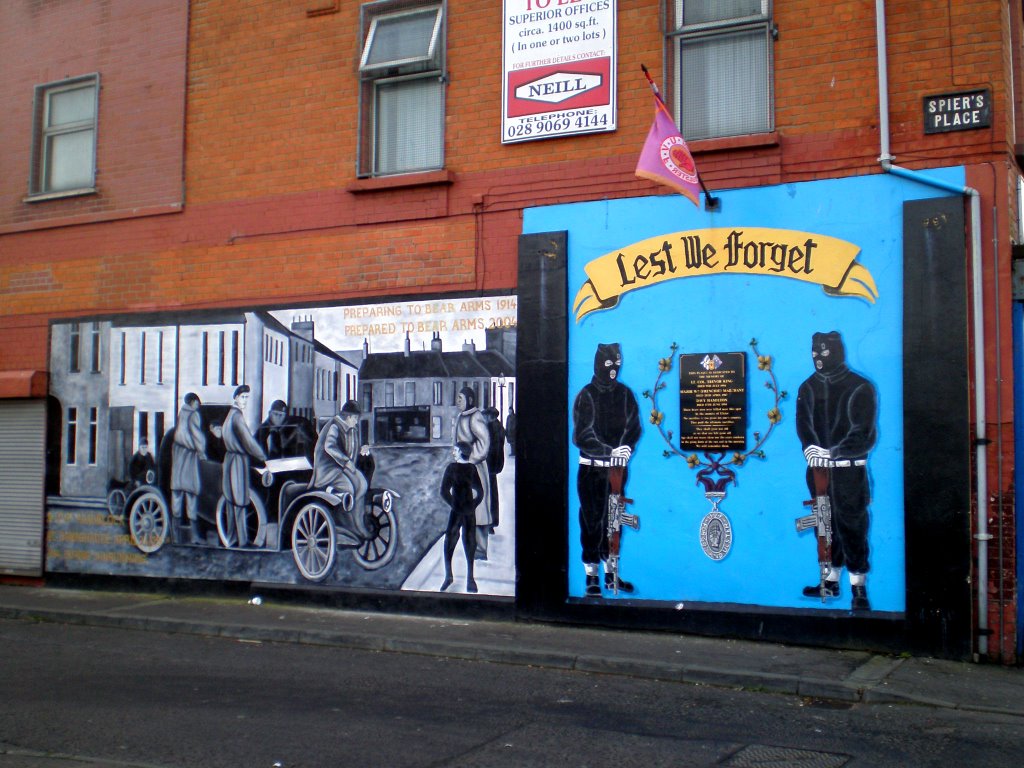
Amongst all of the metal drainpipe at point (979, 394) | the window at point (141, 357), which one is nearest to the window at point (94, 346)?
the window at point (141, 357)

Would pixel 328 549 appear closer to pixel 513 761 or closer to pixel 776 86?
pixel 513 761

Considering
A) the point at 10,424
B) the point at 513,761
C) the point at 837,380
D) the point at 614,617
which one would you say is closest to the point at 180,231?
the point at 10,424

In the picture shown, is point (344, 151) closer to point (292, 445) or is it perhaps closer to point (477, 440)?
point (292, 445)

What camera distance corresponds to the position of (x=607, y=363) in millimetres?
10508

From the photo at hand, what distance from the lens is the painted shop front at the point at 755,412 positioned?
9.14 m

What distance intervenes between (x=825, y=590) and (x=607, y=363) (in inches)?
116

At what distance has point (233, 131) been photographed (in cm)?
1264

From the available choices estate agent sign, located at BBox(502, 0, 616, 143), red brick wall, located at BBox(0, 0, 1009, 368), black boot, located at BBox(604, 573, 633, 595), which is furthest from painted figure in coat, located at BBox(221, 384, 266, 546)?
estate agent sign, located at BBox(502, 0, 616, 143)

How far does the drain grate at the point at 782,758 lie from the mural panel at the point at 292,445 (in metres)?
4.61

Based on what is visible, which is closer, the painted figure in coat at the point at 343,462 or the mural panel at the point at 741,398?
the mural panel at the point at 741,398

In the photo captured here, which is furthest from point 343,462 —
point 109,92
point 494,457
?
point 109,92

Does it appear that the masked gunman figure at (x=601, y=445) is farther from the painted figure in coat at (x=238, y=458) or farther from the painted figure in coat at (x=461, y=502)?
the painted figure in coat at (x=238, y=458)

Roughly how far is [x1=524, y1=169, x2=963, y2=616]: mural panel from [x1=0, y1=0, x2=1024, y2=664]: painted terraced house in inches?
1.1

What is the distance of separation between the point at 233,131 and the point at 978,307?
845cm
